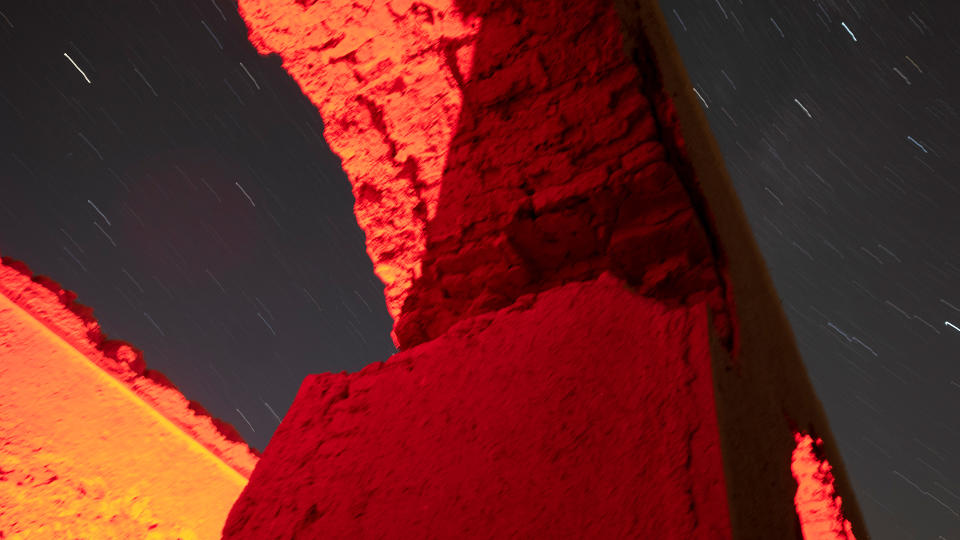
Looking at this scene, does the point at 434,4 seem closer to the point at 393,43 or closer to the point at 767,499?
the point at 393,43

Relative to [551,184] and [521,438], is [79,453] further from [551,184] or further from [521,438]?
[521,438]

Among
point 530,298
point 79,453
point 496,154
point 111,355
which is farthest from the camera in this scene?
point 111,355

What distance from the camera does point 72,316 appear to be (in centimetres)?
453

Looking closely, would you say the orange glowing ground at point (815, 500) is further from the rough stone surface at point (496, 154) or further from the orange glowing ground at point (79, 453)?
the orange glowing ground at point (79, 453)

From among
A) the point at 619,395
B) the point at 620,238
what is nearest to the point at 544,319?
the point at 619,395

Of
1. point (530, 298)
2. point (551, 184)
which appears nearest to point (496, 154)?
point (551, 184)

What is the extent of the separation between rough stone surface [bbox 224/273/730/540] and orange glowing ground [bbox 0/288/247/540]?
381cm

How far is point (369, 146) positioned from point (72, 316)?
11.7 ft

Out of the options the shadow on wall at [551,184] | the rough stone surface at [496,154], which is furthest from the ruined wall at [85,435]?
the shadow on wall at [551,184]

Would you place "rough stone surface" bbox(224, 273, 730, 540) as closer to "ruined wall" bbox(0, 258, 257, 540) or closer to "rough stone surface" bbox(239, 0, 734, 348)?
"rough stone surface" bbox(239, 0, 734, 348)

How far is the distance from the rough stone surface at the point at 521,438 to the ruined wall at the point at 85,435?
3.81 m

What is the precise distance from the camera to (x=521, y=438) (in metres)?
1.24

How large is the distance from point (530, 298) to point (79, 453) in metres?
4.46

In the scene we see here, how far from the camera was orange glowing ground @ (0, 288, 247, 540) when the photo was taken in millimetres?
4215
